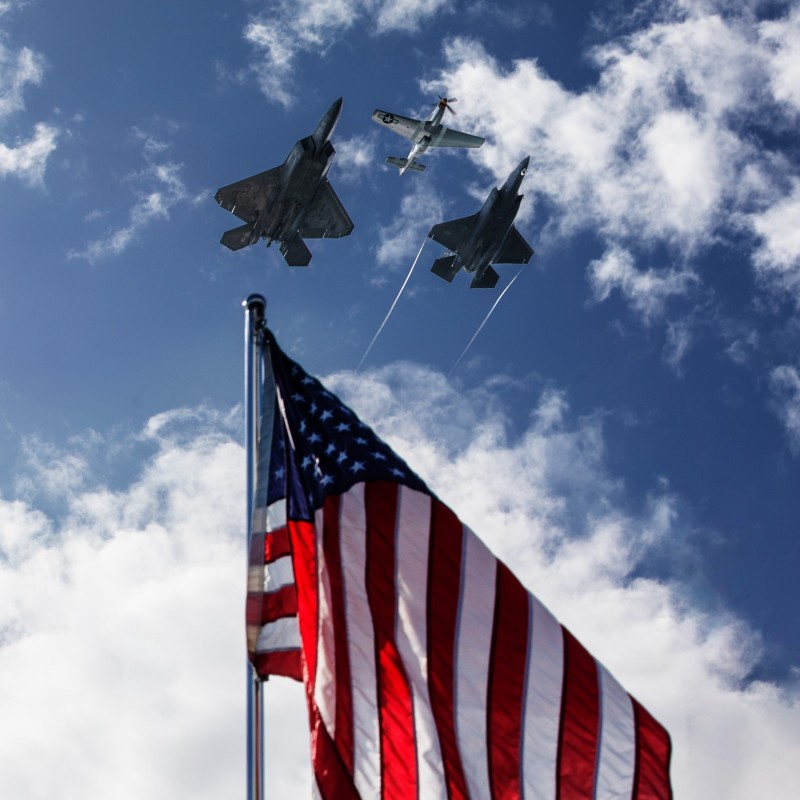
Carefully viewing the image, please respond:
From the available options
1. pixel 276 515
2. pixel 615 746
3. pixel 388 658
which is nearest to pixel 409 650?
pixel 388 658

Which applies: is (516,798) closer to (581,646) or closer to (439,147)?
(581,646)

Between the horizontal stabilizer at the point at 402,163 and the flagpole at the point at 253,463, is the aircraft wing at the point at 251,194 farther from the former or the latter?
the flagpole at the point at 253,463

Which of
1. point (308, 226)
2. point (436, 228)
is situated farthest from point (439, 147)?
point (308, 226)

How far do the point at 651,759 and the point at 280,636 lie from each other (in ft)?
13.8

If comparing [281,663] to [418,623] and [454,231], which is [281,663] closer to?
[418,623]

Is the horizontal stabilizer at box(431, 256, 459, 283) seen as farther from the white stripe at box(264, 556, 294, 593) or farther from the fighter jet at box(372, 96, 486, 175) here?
the white stripe at box(264, 556, 294, 593)

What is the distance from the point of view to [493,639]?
37.0 ft

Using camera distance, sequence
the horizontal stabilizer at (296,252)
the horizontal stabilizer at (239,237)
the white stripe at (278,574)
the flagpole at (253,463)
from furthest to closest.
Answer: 1. the horizontal stabilizer at (296,252)
2. the horizontal stabilizer at (239,237)
3. the white stripe at (278,574)
4. the flagpole at (253,463)

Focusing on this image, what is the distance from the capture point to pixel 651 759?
10609 mm

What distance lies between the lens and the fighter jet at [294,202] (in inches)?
1775

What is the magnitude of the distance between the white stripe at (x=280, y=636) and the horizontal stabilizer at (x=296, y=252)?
40.4 metres

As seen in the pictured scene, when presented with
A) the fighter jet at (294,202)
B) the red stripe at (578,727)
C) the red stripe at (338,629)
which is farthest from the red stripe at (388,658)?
the fighter jet at (294,202)

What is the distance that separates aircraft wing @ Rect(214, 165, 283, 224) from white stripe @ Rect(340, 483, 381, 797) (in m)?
36.7

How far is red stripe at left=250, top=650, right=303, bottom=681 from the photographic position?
36.0ft
